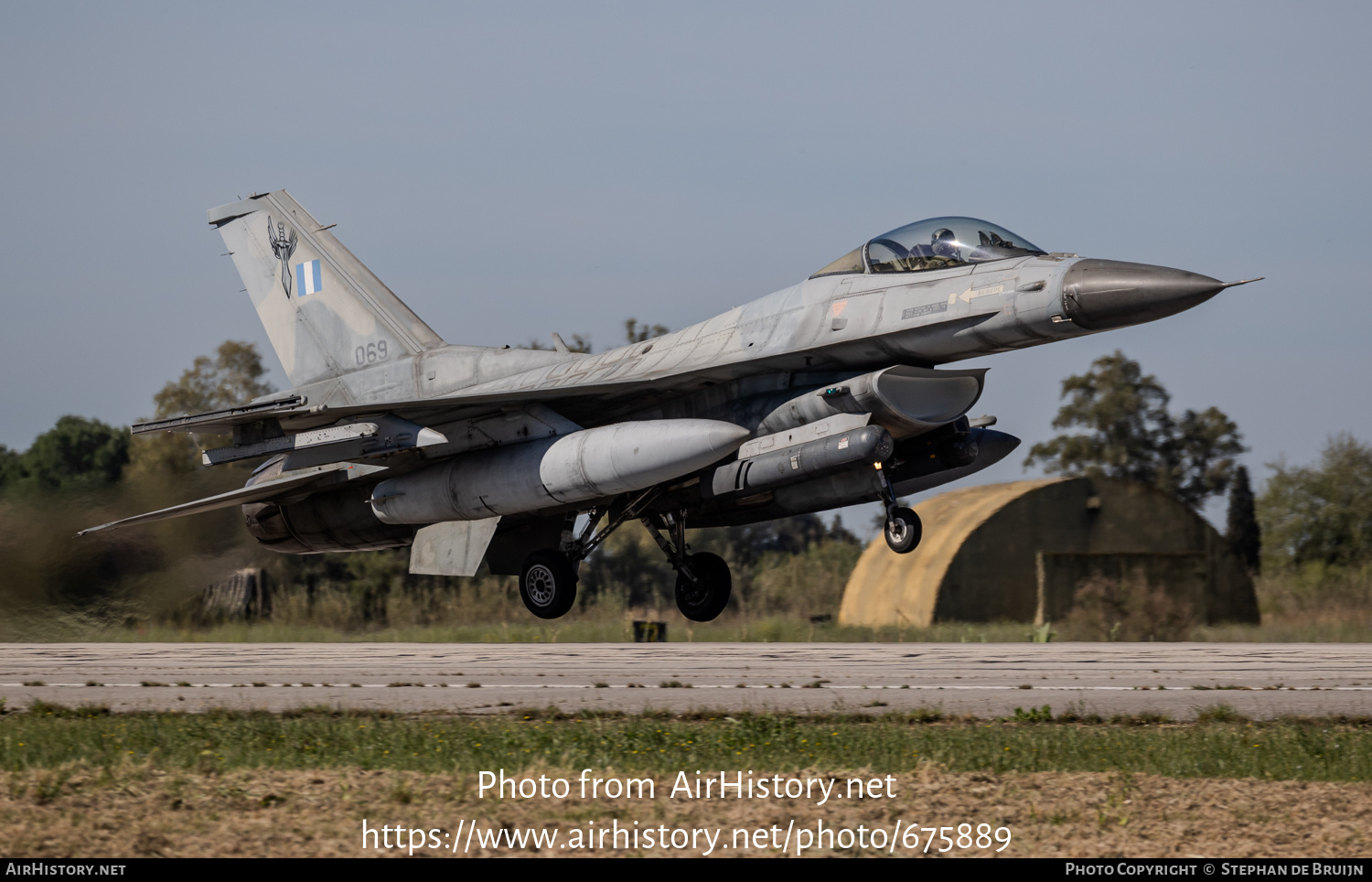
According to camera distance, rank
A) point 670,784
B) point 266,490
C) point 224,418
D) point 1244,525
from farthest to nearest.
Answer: point 1244,525 < point 266,490 < point 224,418 < point 670,784

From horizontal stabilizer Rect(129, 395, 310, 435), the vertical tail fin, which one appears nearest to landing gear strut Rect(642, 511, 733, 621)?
the vertical tail fin

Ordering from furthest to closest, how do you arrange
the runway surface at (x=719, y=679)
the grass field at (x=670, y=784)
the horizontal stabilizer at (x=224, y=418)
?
the horizontal stabilizer at (x=224, y=418), the runway surface at (x=719, y=679), the grass field at (x=670, y=784)

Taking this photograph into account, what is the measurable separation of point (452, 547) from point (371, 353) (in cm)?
370

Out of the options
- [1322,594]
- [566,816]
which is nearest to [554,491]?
[566,816]

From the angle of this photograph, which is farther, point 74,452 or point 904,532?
point 74,452

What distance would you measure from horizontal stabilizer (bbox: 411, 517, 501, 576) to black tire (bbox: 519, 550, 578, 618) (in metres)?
0.60

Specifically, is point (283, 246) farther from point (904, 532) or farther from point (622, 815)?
point (622, 815)

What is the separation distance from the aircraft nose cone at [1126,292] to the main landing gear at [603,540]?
5.41 m

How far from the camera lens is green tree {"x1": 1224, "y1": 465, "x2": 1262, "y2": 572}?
4569 centimetres

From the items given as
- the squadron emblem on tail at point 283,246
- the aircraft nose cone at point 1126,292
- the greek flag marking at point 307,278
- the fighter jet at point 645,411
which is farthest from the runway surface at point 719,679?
the squadron emblem on tail at point 283,246

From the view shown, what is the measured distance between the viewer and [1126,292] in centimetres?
1168

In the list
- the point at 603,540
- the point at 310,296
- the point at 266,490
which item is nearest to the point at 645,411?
the point at 603,540

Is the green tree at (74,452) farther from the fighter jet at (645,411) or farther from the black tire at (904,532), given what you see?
the black tire at (904,532)

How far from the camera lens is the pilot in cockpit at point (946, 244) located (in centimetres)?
1291
